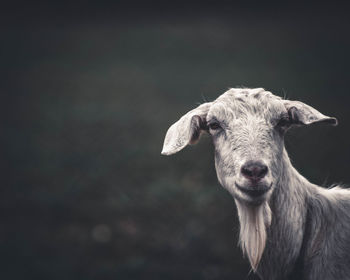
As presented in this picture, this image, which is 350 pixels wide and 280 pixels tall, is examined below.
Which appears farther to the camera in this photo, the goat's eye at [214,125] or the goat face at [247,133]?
the goat's eye at [214,125]

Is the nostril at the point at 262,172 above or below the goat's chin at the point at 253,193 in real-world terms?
above

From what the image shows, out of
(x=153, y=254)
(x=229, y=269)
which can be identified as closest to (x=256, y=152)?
(x=229, y=269)

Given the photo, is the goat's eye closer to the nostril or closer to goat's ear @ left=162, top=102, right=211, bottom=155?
goat's ear @ left=162, top=102, right=211, bottom=155

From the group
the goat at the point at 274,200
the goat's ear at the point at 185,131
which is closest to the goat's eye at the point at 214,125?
the goat at the point at 274,200

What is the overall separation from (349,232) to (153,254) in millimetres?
2979

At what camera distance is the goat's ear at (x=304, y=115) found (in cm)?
250

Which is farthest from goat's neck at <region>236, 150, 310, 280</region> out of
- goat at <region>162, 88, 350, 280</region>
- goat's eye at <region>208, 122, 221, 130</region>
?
goat's eye at <region>208, 122, 221, 130</region>

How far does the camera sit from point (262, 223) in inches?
A: 103

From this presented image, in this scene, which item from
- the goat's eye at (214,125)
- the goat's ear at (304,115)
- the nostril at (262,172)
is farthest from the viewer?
the goat's eye at (214,125)

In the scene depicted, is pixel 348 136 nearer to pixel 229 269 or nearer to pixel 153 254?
pixel 229 269

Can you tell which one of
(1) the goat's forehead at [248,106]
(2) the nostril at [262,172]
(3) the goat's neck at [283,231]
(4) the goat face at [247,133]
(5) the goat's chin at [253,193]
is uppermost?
(1) the goat's forehead at [248,106]

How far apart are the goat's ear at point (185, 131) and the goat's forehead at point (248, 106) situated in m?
0.11

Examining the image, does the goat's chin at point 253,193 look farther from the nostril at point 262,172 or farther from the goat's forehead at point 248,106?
the goat's forehead at point 248,106

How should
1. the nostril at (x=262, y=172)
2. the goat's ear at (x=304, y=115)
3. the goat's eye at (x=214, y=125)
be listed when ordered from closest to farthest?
the nostril at (x=262, y=172), the goat's ear at (x=304, y=115), the goat's eye at (x=214, y=125)
